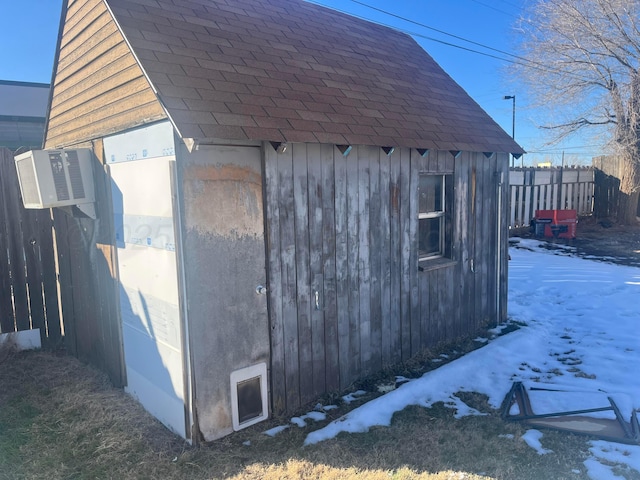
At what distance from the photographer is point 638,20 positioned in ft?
49.0

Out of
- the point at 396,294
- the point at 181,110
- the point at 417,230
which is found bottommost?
the point at 396,294

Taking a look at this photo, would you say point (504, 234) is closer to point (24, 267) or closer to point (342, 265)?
point (342, 265)

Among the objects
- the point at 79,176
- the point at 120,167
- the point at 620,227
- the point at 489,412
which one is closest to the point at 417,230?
the point at 489,412

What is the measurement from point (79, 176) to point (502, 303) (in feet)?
19.1

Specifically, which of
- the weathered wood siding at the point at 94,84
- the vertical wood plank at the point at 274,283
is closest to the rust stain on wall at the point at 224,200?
the vertical wood plank at the point at 274,283

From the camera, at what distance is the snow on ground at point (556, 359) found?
4129mm

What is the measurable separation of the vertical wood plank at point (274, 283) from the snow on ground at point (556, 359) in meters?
0.54

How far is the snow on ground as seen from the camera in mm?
4129

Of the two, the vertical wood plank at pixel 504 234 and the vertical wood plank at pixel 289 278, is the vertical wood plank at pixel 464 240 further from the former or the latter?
the vertical wood plank at pixel 289 278

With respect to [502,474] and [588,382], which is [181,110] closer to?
[502,474]

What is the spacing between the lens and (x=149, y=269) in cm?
397

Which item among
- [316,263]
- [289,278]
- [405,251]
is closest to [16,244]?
[289,278]

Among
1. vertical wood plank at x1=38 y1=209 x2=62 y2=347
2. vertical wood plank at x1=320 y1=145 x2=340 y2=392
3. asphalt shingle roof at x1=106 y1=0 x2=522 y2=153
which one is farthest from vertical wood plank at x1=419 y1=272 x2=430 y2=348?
vertical wood plank at x1=38 y1=209 x2=62 y2=347

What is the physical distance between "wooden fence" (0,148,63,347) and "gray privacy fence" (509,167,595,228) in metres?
13.5
